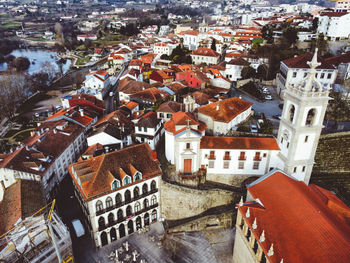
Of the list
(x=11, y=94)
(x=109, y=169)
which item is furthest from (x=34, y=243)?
(x=11, y=94)

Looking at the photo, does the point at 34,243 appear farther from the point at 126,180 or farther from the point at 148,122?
the point at 148,122

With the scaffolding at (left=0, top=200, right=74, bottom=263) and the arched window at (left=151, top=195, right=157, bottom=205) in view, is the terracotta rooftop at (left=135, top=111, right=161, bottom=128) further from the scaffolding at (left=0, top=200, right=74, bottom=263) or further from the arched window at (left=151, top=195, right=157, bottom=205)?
the scaffolding at (left=0, top=200, right=74, bottom=263)

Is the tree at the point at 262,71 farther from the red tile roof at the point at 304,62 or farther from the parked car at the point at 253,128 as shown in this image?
the parked car at the point at 253,128

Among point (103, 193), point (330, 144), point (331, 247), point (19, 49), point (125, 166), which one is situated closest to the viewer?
point (331, 247)

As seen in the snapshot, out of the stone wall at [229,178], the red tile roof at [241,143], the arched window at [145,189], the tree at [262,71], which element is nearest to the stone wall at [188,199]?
the arched window at [145,189]

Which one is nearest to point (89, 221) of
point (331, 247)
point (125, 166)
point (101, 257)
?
point (101, 257)

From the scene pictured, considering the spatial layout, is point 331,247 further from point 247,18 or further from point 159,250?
point 247,18

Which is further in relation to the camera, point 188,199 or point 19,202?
point 188,199
